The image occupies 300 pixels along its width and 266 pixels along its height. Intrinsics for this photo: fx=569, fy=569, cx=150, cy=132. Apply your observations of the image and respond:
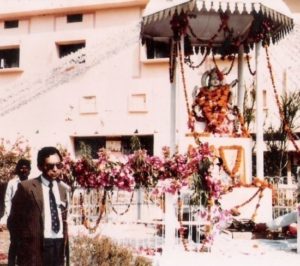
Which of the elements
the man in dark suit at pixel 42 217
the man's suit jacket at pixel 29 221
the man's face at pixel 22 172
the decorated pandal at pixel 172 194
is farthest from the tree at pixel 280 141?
the man's suit jacket at pixel 29 221

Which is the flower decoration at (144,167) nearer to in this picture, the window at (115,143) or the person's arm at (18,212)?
the person's arm at (18,212)

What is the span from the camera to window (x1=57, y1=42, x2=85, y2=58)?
22.1 m

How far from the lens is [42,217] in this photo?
5.21 meters

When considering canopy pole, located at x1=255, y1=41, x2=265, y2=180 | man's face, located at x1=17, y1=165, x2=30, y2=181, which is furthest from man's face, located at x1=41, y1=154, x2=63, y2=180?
canopy pole, located at x1=255, y1=41, x2=265, y2=180

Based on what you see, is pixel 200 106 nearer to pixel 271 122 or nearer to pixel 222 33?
pixel 222 33

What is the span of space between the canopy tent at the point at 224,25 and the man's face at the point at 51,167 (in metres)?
5.16

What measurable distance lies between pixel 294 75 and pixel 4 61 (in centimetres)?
1148

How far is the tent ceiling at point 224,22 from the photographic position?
982 centimetres

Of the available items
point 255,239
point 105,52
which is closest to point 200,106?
point 255,239

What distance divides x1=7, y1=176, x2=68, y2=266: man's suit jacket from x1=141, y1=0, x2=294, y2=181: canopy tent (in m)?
5.45

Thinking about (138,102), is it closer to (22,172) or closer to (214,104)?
(214,104)

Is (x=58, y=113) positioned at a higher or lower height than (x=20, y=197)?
higher

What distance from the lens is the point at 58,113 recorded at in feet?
70.5

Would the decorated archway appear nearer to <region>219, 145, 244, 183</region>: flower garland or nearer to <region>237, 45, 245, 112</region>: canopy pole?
<region>237, 45, 245, 112</region>: canopy pole
